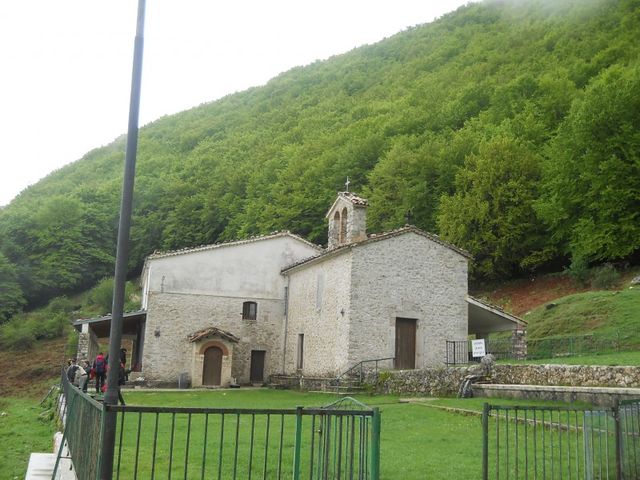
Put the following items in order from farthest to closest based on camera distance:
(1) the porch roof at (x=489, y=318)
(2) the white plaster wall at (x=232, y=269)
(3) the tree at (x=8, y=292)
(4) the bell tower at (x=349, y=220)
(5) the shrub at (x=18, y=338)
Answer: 1. (3) the tree at (x=8, y=292)
2. (5) the shrub at (x=18, y=338)
3. (2) the white plaster wall at (x=232, y=269)
4. (4) the bell tower at (x=349, y=220)
5. (1) the porch roof at (x=489, y=318)

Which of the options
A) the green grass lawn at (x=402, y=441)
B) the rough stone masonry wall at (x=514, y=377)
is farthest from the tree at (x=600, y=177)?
the green grass lawn at (x=402, y=441)

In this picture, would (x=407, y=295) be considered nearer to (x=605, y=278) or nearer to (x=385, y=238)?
(x=385, y=238)

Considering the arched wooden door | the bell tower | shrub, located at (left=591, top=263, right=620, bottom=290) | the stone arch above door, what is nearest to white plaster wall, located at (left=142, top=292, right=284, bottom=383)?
the stone arch above door

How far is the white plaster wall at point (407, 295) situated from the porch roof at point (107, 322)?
36.7ft

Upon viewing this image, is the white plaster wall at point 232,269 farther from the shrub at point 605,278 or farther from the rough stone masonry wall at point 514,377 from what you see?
the shrub at point 605,278

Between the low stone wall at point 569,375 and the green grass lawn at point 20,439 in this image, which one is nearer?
the green grass lawn at point 20,439

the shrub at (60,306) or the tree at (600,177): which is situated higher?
the tree at (600,177)

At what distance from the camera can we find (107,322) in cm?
2991

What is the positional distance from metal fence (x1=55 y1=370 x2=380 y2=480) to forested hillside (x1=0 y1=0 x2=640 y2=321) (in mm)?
27600

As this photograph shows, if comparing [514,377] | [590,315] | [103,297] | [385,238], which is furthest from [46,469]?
[103,297]

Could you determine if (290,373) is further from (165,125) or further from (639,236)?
(165,125)

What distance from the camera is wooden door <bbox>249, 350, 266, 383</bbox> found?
1211 inches

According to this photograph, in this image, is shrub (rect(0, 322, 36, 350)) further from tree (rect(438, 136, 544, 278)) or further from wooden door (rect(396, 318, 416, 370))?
wooden door (rect(396, 318, 416, 370))

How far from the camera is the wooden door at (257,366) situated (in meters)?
30.8
